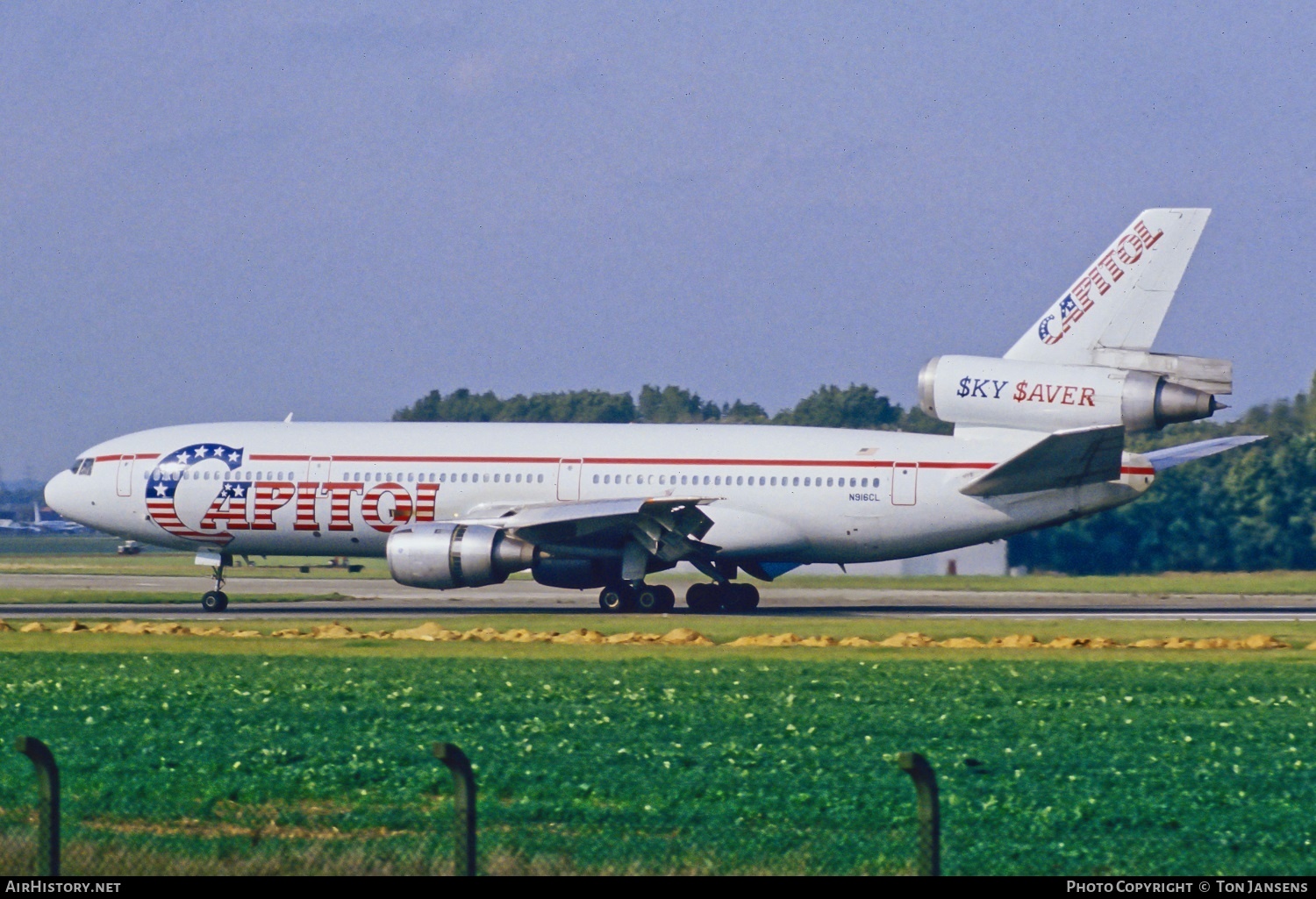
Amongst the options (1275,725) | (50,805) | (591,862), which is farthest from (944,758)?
(50,805)

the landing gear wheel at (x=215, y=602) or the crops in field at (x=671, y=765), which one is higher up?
the landing gear wheel at (x=215, y=602)

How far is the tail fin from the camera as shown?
38500mm

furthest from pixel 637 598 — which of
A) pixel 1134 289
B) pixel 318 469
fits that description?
pixel 1134 289

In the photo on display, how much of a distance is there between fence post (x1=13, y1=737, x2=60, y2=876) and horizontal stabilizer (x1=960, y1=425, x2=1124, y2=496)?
2991 centimetres

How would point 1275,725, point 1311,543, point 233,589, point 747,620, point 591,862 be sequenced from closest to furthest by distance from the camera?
point 591,862, point 1275,725, point 747,620, point 233,589, point 1311,543

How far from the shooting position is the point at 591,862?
11609 millimetres

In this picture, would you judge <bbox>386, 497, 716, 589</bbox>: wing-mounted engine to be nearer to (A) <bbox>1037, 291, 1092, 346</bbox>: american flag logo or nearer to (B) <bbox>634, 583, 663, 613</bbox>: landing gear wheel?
(B) <bbox>634, 583, 663, 613</bbox>: landing gear wheel

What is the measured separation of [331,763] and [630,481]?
24171 millimetres

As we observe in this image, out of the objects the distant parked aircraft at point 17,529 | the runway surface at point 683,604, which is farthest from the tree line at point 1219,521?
the distant parked aircraft at point 17,529

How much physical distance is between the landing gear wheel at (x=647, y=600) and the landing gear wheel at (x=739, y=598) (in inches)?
94.4

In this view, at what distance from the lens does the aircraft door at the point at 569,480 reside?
1633 inches

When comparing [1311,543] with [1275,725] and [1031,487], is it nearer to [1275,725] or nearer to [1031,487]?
[1031,487]

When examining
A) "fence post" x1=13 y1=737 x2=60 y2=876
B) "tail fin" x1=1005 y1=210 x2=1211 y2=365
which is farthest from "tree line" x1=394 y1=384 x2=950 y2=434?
"fence post" x1=13 y1=737 x2=60 y2=876

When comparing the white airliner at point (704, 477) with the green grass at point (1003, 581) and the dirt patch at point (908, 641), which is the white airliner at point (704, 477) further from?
the dirt patch at point (908, 641)
